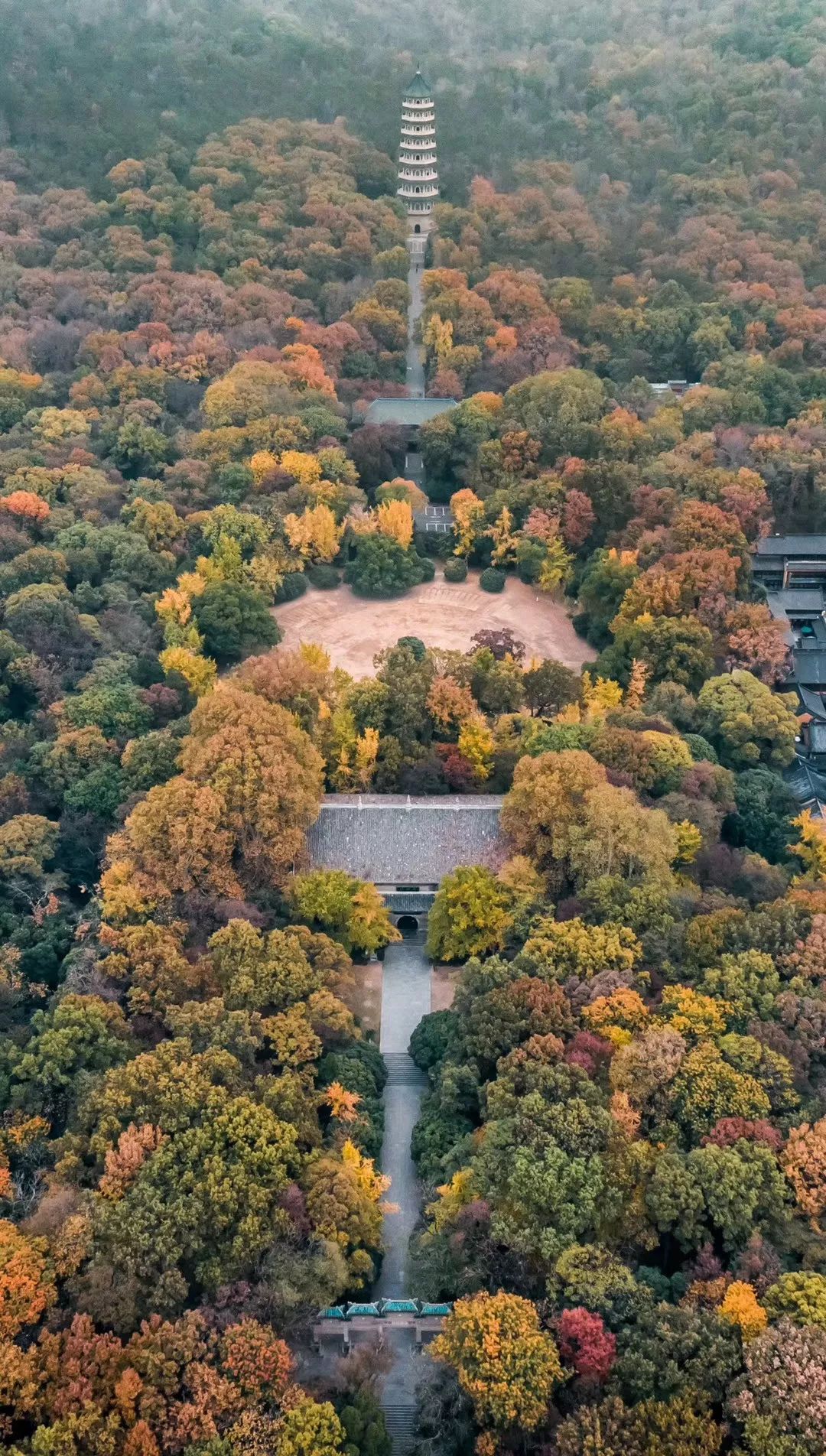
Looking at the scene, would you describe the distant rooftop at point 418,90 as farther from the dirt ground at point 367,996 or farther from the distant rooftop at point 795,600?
the dirt ground at point 367,996

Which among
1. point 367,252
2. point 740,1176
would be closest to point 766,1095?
point 740,1176

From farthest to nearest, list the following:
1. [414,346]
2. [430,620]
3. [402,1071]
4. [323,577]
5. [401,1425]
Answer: [414,346], [323,577], [430,620], [402,1071], [401,1425]

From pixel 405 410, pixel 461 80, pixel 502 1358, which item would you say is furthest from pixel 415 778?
pixel 461 80

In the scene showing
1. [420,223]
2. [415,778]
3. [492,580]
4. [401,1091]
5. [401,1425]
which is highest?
[420,223]

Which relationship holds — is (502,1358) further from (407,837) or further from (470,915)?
(407,837)

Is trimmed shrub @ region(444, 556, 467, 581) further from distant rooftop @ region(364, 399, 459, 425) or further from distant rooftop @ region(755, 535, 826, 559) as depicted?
distant rooftop @ region(755, 535, 826, 559)

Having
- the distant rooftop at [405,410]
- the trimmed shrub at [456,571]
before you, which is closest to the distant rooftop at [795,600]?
Result: the trimmed shrub at [456,571]

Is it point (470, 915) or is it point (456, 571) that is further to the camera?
point (456, 571)
